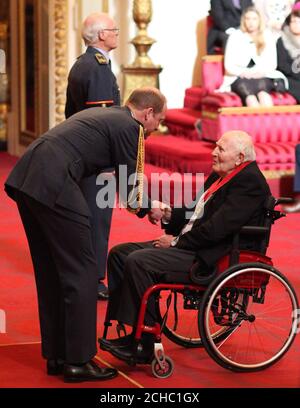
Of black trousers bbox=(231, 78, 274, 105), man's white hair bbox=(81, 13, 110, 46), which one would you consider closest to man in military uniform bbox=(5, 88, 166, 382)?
man's white hair bbox=(81, 13, 110, 46)

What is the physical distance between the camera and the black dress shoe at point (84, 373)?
15.1 feet

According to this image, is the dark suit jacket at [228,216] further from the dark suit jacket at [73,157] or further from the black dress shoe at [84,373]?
the black dress shoe at [84,373]

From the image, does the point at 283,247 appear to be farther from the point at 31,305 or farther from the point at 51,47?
the point at 51,47

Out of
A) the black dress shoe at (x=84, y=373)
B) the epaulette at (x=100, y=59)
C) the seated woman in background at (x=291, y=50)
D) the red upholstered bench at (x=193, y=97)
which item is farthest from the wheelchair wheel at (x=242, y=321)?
the red upholstered bench at (x=193, y=97)

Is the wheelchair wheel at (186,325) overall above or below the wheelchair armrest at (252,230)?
below

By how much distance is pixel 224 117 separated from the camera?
384 inches

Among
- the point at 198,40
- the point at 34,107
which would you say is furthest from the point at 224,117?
the point at 34,107

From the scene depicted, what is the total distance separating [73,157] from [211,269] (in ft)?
2.62

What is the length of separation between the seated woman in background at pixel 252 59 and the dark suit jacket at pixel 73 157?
18.6 ft

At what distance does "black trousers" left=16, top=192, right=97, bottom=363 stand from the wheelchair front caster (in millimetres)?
267

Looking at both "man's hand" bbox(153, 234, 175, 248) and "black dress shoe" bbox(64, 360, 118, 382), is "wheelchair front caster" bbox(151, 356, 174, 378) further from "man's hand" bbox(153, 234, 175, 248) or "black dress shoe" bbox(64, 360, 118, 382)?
"man's hand" bbox(153, 234, 175, 248)

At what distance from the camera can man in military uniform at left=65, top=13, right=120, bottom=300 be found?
19.3 feet

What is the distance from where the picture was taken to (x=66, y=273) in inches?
179

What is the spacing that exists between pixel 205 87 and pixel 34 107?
2158 mm
